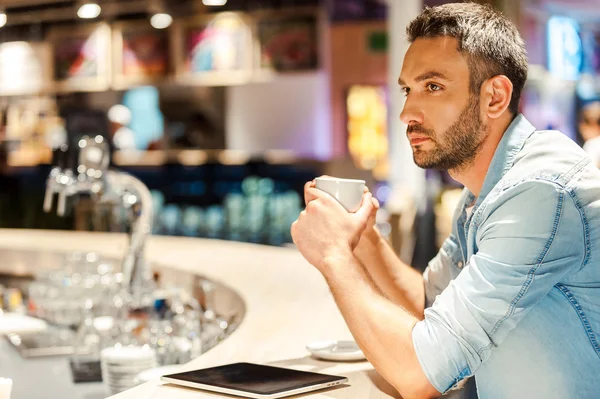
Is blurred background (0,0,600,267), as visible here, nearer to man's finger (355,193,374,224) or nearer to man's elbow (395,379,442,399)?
man's finger (355,193,374,224)

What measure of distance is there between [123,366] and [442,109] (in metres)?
0.87

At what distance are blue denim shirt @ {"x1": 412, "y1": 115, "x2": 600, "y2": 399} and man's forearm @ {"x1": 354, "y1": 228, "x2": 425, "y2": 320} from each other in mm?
475

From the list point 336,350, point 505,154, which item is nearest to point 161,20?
point 336,350

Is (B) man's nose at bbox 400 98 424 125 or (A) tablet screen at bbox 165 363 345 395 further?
(B) man's nose at bbox 400 98 424 125

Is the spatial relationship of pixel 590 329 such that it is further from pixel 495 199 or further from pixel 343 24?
pixel 343 24

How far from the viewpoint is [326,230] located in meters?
1.51

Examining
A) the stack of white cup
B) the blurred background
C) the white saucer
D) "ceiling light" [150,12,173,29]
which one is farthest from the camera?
"ceiling light" [150,12,173,29]

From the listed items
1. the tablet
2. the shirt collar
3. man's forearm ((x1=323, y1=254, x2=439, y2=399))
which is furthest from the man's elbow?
the shirt collar

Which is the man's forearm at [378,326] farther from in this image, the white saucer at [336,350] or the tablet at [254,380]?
the white saucer at [336,350]

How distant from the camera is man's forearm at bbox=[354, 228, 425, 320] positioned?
6.15ft

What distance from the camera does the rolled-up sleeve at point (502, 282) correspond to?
1341mm

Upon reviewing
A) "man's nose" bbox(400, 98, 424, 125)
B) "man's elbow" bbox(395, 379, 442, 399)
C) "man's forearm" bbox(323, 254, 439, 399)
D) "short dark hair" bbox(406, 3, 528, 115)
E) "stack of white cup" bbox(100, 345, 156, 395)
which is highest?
"short dark hair" bbox(406, 3, 528, 115)

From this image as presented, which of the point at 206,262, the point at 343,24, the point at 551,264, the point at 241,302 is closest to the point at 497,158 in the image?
the point at 551,264

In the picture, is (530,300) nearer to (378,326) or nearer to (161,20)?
(378,326)
